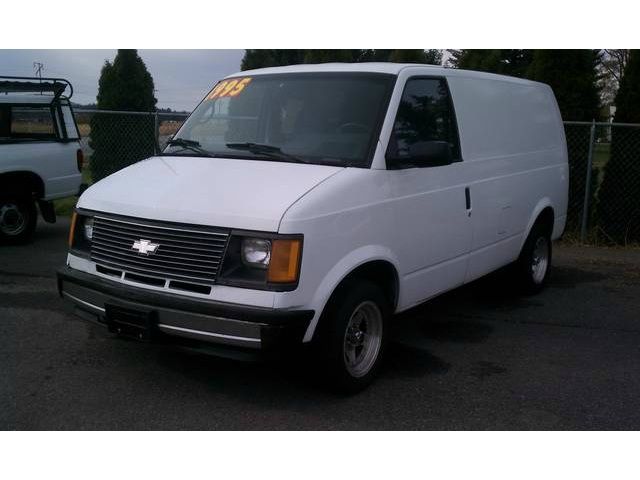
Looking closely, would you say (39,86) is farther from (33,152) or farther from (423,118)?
(423,118)

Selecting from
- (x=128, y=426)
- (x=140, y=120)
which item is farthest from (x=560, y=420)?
(x=140, y=120)

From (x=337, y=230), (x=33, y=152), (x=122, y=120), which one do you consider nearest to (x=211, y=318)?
(x=337, y=230)

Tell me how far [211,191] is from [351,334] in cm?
133

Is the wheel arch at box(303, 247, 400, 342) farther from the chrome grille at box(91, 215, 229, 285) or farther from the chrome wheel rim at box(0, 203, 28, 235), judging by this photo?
the chrome wheel rim at box(0, 203, 28, 235)

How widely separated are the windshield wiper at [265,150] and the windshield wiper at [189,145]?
0.62ft

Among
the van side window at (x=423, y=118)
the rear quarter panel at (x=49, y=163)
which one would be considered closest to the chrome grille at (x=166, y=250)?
the van side window at (x=423, y=118)

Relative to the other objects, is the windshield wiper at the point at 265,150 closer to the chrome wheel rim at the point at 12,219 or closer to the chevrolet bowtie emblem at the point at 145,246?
the chevrolet bowtie emblem at the point at 145,246

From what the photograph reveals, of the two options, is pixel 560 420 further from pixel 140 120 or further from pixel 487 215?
pixel 140 120

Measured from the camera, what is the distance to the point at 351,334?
4.47 m

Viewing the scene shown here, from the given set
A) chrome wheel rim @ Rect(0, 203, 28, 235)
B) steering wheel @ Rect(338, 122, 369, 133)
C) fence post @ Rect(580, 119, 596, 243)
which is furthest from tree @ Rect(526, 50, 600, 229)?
chrome wheel rim @ Rect(0, 203, 28, 235)

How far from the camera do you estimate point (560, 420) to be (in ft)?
13.7

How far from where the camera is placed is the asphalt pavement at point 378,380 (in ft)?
13.4

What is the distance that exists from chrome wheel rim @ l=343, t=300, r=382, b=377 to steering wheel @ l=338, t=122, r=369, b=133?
120 cm
